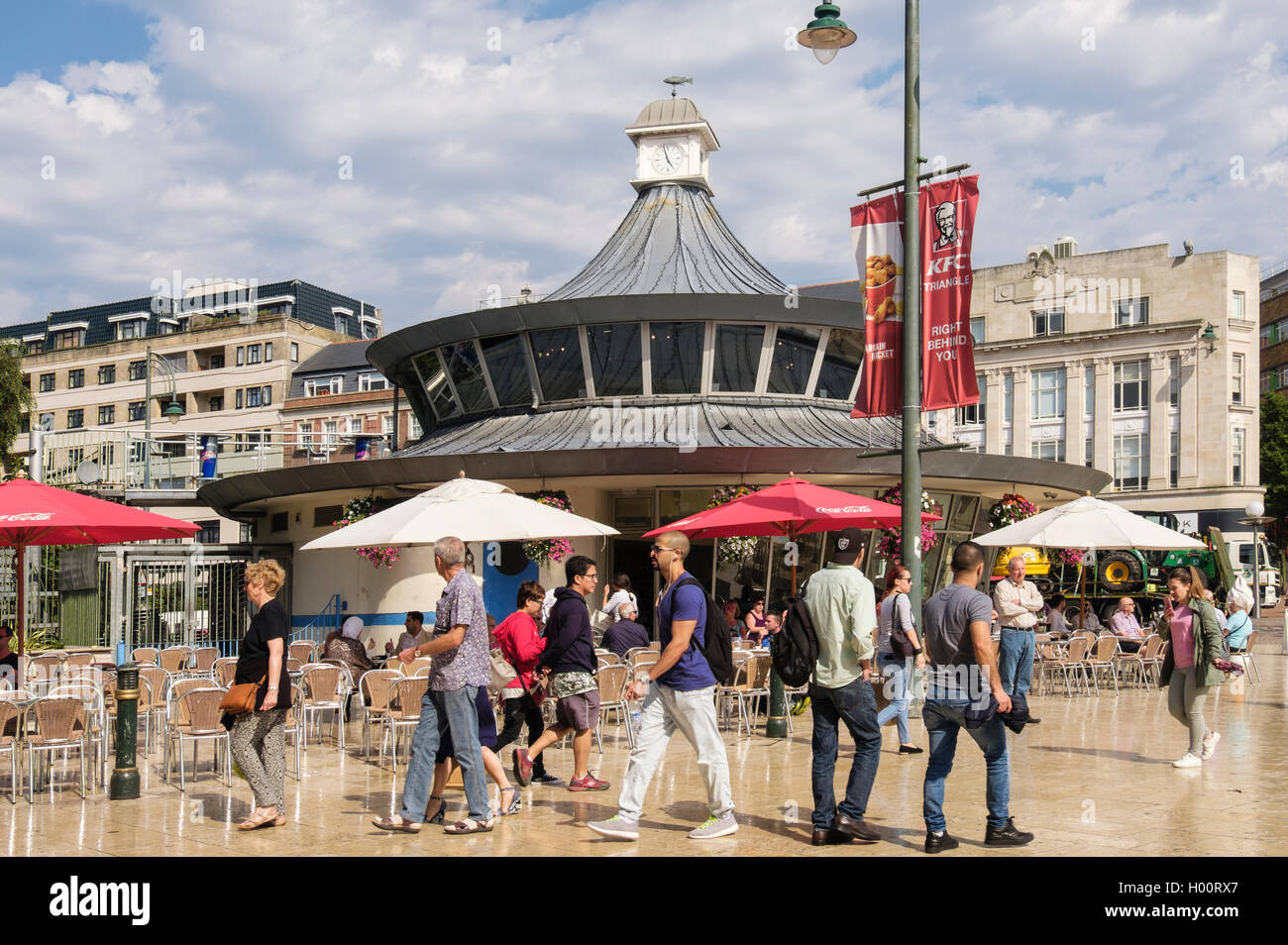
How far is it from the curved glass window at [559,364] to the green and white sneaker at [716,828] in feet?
47.7

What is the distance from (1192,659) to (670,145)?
57.0 ft

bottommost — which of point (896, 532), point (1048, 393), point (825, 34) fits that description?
point (896, 532)

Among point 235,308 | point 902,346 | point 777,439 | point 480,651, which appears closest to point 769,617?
point 777,439

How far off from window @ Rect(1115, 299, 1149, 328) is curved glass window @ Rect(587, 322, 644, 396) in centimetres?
4423

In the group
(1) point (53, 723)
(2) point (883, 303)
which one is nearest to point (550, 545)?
(2) point (883, 303)

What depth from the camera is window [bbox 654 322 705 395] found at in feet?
70.5

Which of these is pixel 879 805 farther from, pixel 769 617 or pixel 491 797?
pixel 769 617

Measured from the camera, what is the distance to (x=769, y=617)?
17422 mm

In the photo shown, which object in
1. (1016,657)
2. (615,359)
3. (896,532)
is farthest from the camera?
(615,359)

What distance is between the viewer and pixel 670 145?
25.6 meters

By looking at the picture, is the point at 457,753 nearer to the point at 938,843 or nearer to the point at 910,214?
the point at 938,843

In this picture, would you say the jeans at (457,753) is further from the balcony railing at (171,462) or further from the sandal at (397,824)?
the balcony railing at (171,462)

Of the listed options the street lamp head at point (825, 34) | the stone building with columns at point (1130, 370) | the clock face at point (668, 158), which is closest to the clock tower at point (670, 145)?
the clock face at point (668, 158)

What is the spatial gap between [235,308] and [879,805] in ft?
241
